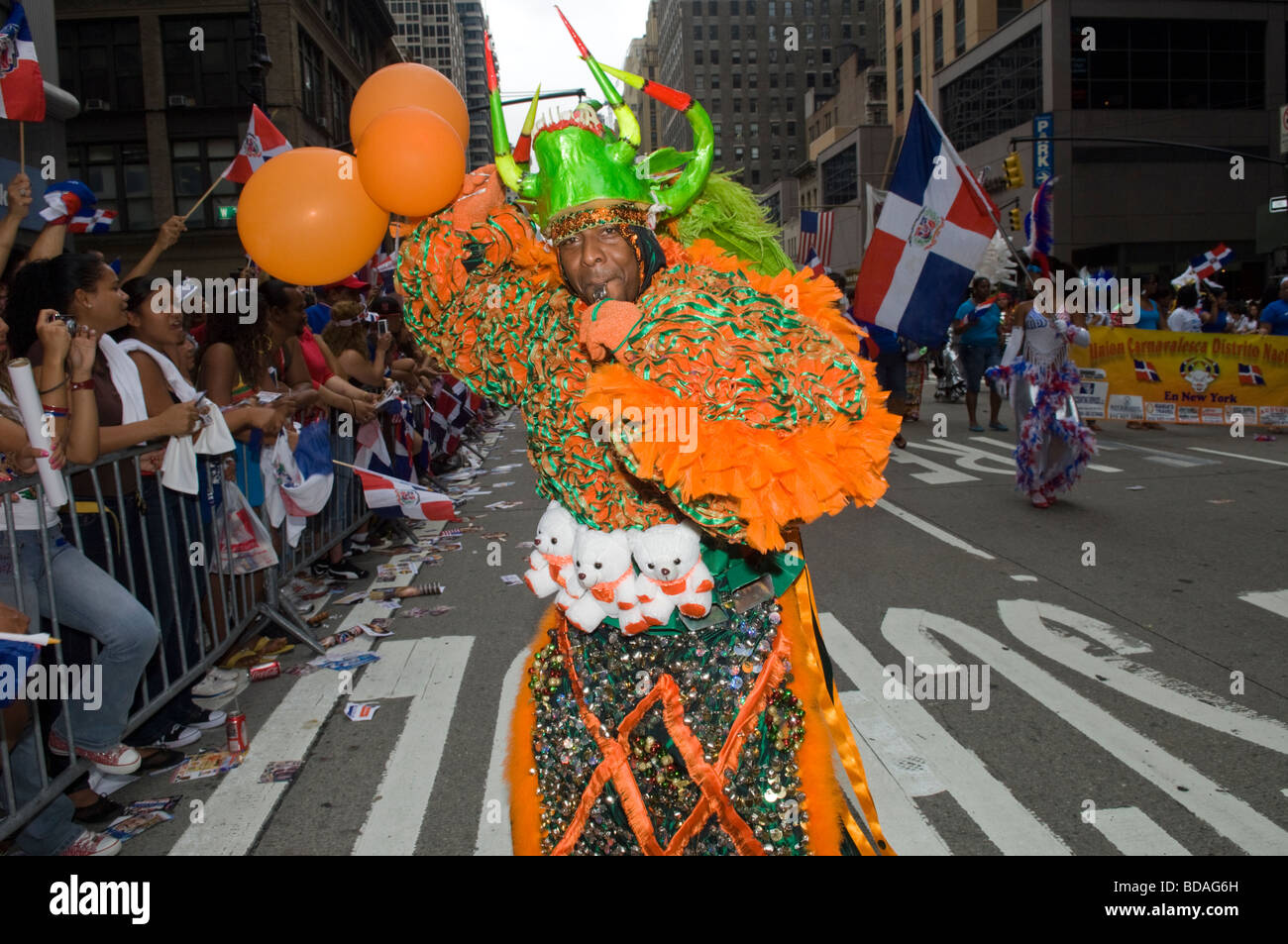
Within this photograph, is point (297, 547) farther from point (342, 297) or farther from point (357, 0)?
point (357, 0)

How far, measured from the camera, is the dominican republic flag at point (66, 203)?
5.28 meters

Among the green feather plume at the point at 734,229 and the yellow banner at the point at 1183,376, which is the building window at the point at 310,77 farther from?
the green feather plume at the point at 734,229

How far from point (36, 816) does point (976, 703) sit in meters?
3.69

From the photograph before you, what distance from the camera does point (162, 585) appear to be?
14.5 ft

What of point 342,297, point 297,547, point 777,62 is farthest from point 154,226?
point 777,62

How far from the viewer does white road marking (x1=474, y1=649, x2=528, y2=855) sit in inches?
125

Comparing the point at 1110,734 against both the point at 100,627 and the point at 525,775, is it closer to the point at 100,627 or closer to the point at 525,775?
the point at 525,775

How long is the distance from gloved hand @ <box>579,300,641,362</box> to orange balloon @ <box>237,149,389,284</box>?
2.76ft

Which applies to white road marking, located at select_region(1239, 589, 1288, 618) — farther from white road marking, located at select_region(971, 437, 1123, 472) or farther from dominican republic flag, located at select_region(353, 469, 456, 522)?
dominican republic flag, located at select_region(353, 469, 456, 522)

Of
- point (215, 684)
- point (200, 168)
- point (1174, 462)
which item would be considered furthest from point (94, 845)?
point (200, 168)

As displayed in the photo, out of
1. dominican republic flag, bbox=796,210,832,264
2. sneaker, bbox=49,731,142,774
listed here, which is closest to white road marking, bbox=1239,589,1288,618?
sneaker, bbox=49,731,142,774

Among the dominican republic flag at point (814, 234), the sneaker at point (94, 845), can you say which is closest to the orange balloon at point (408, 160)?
the sneaker at point (94, 845)

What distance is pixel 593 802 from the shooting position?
6.36ft

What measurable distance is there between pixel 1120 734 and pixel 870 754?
104 cm
